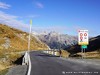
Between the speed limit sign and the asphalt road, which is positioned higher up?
the speed limit sign

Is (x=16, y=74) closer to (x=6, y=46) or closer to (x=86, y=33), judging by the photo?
(x=86, y=33)

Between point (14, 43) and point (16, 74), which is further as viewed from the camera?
point (14, 43)

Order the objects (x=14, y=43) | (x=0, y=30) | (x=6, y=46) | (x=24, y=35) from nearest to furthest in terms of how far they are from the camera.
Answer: (x=6, y=46) → (x=14, y=43) → (x=0, y=30) → (x=24, y=35)

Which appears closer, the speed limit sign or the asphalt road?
the asphalt road

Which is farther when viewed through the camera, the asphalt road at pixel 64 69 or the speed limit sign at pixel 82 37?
the speed limit sign at pixel 82 37

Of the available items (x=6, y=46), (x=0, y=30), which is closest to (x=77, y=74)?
(x=6, y=46)

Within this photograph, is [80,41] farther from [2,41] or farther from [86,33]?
[2,41]

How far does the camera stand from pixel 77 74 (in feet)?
56.8

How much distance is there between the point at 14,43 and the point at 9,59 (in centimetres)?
7008

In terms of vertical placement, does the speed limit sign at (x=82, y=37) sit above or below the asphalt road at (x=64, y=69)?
above

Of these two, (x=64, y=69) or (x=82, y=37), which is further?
(x=82, y=37)

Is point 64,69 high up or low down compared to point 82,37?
down

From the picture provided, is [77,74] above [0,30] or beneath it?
beneath

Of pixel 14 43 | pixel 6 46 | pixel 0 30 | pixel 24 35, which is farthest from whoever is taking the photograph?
pixel 24 35
